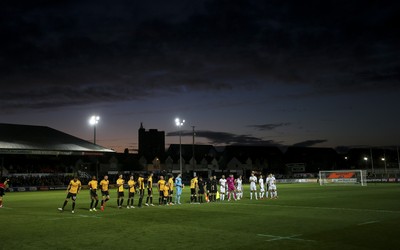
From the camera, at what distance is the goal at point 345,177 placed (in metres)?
61.7

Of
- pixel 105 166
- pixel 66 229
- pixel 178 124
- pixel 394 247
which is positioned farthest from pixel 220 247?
pixel 105 166

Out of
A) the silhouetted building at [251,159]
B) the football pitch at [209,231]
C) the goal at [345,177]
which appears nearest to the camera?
the football pitch at [209,231]

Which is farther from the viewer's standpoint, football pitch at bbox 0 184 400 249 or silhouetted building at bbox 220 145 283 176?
silhouetted building at bbox 220 145 283 176

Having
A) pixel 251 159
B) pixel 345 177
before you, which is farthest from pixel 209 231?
pixel 251 159

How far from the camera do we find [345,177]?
64.2 m

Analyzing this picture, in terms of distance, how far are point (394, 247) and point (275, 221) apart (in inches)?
249

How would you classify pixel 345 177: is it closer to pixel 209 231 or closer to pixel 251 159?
pixel 209 231

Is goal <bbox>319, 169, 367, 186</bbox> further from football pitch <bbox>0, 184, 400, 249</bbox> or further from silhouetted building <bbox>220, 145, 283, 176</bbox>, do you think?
silhouetted building <bbox>220, 145, 283, 176</bbox>

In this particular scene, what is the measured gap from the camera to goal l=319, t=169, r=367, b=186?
61.7 m

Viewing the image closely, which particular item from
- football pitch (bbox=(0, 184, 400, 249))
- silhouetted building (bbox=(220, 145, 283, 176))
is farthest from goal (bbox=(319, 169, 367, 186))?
silhouetted building (bbox=(220, 145, 283, 176))

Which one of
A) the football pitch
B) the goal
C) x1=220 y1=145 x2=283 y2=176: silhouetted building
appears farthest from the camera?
x1=220 y1=145 x2=283 y2=176: silhouetted building

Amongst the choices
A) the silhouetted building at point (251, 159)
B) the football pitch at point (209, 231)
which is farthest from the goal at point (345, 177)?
the silhouetted building at point (251, 159)

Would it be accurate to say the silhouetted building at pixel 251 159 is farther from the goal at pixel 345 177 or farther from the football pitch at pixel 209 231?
the football pitch at pixel 209 231

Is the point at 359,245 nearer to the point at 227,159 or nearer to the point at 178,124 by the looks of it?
the point at 178,124
